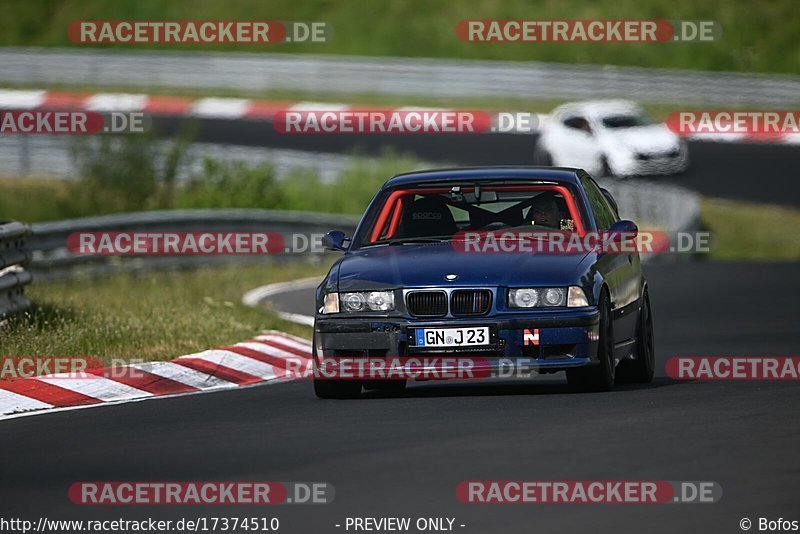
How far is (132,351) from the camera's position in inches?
569

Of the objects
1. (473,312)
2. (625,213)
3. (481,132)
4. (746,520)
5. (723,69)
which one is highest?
(723,69)

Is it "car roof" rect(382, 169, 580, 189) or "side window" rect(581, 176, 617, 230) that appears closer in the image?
Answer: "car roof" rect(382, 169, 580, 189)

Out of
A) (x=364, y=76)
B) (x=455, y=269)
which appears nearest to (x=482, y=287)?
(x=455, y=269)

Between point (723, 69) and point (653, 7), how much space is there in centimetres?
328

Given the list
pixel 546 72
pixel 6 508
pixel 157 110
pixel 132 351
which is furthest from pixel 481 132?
pixel 6 508

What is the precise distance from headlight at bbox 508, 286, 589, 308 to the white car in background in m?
26.1

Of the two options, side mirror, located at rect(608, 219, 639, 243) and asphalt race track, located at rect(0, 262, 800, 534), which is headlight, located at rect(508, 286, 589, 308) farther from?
side mirror, located at rect(608, 219, 639, 243)

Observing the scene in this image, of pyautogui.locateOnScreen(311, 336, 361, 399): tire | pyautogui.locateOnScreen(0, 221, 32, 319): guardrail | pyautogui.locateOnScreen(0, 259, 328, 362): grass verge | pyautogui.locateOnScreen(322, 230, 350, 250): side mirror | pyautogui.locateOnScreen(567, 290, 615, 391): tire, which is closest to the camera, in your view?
pyautogui.locateOnScreen(567, 290, 615, 391): tire

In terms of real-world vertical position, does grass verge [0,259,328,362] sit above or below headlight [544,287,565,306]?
above

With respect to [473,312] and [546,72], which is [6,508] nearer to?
[473,312]

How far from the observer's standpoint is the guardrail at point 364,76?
144 ft

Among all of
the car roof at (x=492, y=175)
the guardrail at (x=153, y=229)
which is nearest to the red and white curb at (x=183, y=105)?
the guardrail at (x=153, y=229)

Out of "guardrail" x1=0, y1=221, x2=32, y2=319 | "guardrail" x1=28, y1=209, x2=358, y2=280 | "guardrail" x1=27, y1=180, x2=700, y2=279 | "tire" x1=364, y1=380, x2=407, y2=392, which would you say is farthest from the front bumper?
"guardrail" x1=27, y1=180, x2=700, y2=279

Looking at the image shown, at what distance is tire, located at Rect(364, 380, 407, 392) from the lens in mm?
12616
